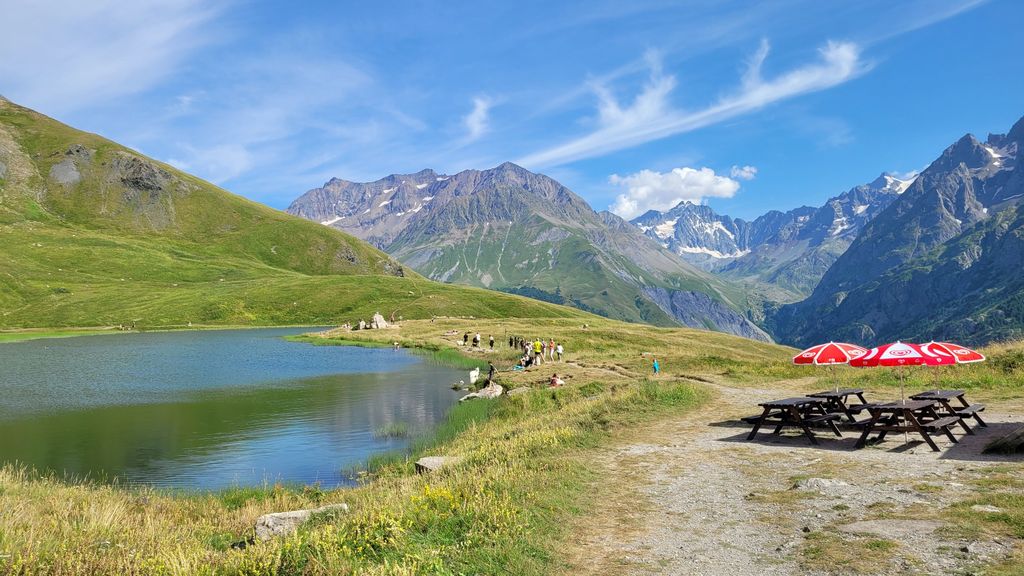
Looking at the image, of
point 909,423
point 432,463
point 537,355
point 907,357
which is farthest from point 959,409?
point 537,355

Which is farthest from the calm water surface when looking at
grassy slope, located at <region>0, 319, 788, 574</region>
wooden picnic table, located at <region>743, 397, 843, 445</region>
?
wooden picnic table, located at <region>743, 397, 843, 445</region>

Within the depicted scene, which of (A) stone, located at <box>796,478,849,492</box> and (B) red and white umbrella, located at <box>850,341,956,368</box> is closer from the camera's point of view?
(A) stone, located at <box>796,478,849,492</box>

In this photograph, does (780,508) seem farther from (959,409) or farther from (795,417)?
(959,409)

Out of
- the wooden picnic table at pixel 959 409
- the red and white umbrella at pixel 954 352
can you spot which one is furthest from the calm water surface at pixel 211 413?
the wooden picnic table at pixel 959 409

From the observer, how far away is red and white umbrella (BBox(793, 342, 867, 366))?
24.1 meters

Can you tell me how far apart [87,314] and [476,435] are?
164509mm

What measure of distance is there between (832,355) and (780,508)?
1298 centimetres

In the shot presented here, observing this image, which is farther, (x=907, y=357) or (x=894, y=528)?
(x=907, y=357)

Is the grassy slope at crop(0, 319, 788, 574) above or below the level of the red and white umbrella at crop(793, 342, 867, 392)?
below

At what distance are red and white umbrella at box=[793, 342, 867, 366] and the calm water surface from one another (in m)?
20.9

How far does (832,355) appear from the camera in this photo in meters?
24.6

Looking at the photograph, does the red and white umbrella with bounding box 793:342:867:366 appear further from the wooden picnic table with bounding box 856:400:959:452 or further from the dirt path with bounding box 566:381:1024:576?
the dirt path with bounding box 566:381:1024:576

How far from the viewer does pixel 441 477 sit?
58.2 feet

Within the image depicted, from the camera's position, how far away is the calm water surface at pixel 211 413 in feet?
86.4
